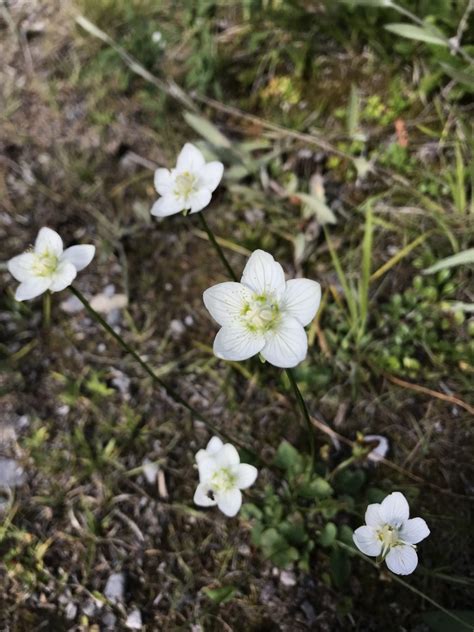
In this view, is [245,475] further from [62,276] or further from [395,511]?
[62,276]

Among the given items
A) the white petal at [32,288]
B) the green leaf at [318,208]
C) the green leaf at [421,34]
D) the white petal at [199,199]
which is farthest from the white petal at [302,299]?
the green leaf at [421,34]

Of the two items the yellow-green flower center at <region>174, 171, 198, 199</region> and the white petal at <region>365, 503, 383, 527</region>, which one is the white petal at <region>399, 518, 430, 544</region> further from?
the yellow-green flower center at <region>174, 171, 198, 199</region>

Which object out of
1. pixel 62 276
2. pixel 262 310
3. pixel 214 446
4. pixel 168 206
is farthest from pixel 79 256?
pixel 214 446

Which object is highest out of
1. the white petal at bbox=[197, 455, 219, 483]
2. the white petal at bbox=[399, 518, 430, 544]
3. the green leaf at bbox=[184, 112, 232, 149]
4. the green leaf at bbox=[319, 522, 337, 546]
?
the green leaf at bbox=[184, 112, 232, 149]

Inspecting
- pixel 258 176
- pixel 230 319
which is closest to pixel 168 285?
pixel 258 176

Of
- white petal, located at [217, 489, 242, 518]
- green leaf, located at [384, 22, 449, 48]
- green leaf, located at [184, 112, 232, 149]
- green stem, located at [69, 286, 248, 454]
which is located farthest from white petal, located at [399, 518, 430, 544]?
green leaf, located at [184, 112, 232, 149]

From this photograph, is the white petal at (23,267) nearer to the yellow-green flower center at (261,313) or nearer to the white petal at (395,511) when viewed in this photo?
the yellow-green flower center at (261,313)

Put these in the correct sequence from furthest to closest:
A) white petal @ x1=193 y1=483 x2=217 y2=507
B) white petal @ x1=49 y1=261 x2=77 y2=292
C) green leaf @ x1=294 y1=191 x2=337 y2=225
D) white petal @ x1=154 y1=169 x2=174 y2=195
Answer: green leaf @ x1=294 y1=191 x2=337 y2=225, white petal @ x1=154 y1=169 x2=174 y2=195, white petal @ x1=193 y1=483 x2=217 y2=507, white petal @ x1=49 y1=261 x2=77 y2=292

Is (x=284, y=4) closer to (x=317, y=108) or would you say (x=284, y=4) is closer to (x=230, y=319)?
(x=317, y=108)
